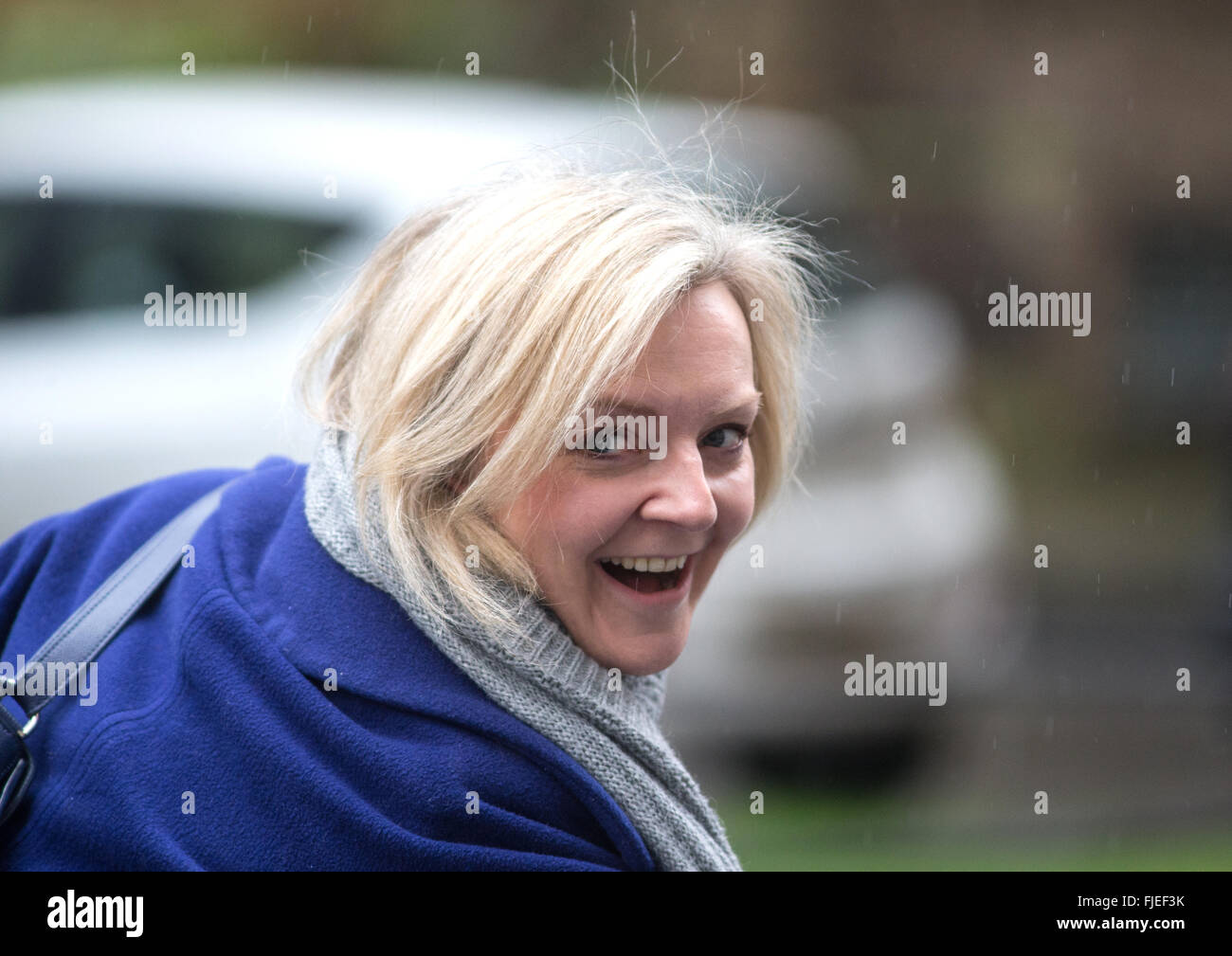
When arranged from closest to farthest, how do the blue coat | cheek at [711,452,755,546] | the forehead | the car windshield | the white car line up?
1. the blue coat
2. the forehead
3. cheek at [711,452,755,546]
4. the white car
5. the car windshield

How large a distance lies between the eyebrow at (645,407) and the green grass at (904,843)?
2.46 m

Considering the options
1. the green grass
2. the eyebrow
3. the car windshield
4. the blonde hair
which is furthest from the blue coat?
the green grass

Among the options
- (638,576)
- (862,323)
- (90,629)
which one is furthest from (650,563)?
(862,323)

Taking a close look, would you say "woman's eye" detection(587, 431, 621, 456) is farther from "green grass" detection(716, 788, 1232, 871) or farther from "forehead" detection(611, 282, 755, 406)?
"green grass" detection(716, 788, 1232, 871)

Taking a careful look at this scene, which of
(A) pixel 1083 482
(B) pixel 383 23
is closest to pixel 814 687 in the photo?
(A) pixel 1083 482

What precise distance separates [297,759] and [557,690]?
0.32m

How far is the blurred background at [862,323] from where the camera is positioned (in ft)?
11.7

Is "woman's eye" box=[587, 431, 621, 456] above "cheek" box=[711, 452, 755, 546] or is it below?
above

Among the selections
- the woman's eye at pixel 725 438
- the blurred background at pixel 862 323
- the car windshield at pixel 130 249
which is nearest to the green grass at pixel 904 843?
the blurred background at pixel 862 323

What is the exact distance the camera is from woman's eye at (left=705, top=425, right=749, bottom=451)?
1824 mm

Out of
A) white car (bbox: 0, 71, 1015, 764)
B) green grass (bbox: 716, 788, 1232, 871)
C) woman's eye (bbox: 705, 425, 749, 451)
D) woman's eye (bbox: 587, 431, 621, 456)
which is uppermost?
white car (bbox: 0, 71, 1015, 764)

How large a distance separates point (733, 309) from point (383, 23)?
138 inches

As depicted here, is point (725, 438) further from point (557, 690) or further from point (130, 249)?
point (130, 249)
